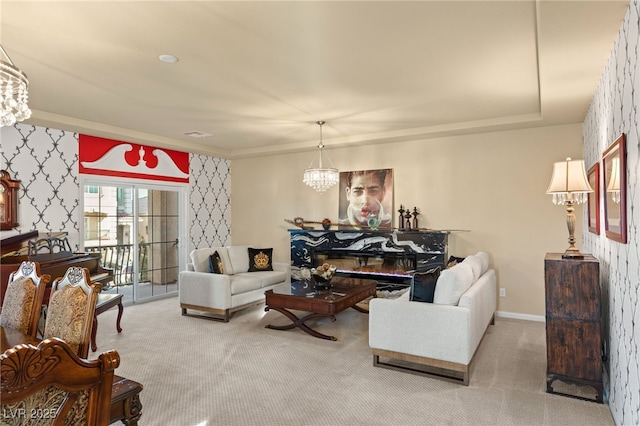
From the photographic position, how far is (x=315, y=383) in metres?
3.17

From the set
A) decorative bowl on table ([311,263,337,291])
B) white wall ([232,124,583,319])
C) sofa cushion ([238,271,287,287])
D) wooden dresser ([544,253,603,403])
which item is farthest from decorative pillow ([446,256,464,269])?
sofa cushion ([238,271,287,287])

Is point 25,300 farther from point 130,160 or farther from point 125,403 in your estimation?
point 130,160

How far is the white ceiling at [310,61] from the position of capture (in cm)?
240

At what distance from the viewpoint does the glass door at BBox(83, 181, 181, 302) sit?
5.80 m

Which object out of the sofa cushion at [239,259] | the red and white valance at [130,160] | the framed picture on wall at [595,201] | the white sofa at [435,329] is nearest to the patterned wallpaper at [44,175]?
the red and white valance at [130,160]

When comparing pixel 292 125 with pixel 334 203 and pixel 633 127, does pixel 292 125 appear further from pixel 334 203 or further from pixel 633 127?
pixel 633 127

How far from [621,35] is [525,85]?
4.70 feet

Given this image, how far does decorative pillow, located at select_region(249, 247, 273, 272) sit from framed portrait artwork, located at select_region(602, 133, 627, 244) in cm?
447

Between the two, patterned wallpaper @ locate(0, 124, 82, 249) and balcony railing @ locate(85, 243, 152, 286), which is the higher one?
patterned wallpaper @ locate(0, 124, 82, 249)

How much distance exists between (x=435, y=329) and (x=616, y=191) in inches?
63.7

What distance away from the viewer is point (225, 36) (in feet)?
9.04

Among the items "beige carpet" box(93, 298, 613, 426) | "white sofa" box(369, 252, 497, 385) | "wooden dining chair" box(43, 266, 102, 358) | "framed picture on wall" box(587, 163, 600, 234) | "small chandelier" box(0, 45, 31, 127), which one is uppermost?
"small chandelier" box(0, 45, 31, 127)

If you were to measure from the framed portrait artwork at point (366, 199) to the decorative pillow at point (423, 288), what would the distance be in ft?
8.99

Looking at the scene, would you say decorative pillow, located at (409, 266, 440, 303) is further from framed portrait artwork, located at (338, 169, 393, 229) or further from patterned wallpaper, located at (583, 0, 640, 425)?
framed portrait artwork, located at (338, 169, 393, 229)
